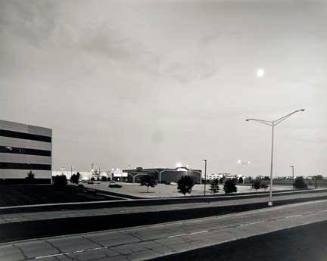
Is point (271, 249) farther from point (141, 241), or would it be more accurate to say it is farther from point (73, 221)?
point (73, 221)

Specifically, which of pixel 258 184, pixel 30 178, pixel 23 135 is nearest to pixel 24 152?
pixel 23 135

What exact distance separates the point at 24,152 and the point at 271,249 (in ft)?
364

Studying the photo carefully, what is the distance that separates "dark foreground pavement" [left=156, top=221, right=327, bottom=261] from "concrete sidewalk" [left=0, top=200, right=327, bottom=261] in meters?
0.99

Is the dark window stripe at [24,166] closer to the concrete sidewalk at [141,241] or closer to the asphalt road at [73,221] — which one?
the asphalt road at [73,221]

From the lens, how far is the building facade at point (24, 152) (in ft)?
386

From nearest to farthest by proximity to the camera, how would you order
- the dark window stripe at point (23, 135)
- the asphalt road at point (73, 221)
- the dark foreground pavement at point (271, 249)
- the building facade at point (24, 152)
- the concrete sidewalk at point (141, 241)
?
the concrete sidewalk at point (141, 241) < the dark foreground pavement at point (271, 249) < the asphalt road at point (73, 221) < the building facade at point (24, 152) < the dark window stripe at point (23, 135)

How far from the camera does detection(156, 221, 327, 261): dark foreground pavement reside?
20.4 meters

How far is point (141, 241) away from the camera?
2431cm

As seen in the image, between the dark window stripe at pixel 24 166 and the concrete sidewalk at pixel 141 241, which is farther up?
the dark window stripe at pixel 24 166

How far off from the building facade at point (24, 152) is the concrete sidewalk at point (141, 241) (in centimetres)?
9420

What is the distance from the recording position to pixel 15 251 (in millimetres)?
20297

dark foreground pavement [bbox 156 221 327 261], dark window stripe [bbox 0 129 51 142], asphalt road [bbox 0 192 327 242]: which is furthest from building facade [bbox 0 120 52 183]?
dark foreground pavement [bbox 156 221 327 261]

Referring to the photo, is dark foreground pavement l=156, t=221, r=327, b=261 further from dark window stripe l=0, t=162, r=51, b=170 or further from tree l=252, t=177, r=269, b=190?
dark window stripe l=0, t=162, r=51, b=170

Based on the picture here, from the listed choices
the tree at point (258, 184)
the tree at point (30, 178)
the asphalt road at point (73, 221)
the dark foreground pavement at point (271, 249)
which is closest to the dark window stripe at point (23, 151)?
the tree at point (30, 178)
